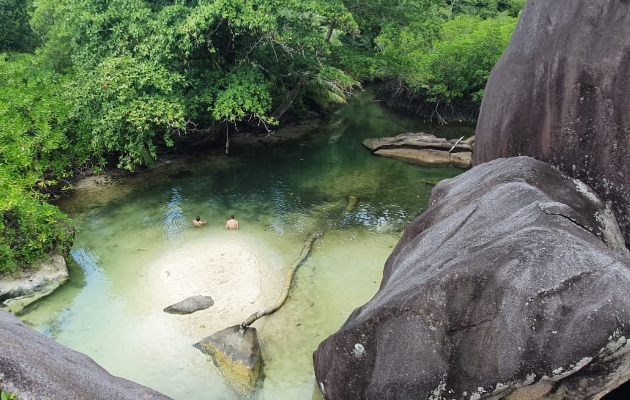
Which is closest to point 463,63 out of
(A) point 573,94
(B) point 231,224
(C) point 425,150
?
(C) point 425,150

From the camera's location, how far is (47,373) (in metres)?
3.77

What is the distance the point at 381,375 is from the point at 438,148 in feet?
48.6

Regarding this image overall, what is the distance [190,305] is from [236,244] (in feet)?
8.85

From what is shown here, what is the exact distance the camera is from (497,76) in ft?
28.1

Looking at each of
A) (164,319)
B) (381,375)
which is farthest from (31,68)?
(381,375)

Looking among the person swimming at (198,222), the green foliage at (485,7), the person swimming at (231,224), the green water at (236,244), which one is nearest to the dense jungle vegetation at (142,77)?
the green water at (236,244)

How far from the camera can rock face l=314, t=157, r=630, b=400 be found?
4.50m

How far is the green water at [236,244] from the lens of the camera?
8.18m

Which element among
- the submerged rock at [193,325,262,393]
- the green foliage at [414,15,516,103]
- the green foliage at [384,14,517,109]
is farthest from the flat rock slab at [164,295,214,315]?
the green foliage at [414,15,516,103]

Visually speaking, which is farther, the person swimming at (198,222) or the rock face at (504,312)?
the person swimming at (198,222)

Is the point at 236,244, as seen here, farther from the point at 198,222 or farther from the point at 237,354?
the point at 237,354

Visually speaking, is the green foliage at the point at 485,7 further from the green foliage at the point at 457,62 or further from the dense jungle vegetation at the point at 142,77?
the dense jungle vegetation at the point at 142,77

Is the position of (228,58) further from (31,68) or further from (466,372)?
(466,372)

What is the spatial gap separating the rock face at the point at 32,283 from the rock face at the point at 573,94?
917 centimetres
